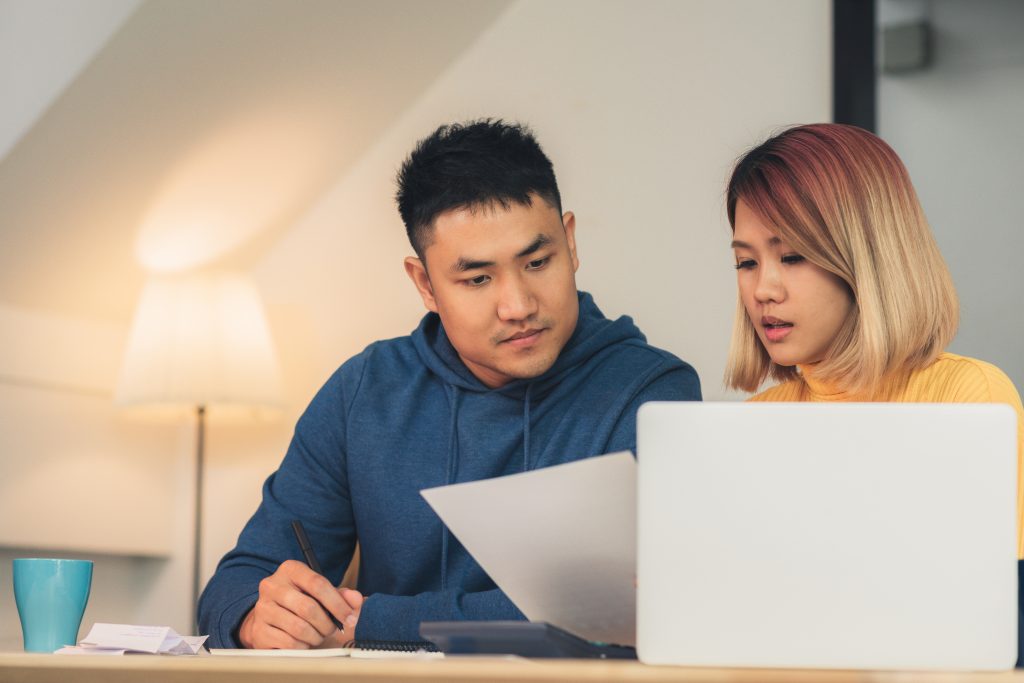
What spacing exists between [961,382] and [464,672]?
857 mm

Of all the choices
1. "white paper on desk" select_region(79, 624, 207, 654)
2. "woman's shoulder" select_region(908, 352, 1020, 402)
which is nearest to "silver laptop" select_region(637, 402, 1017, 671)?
"white paper on desk" select_region(79, 624, 207, 654)

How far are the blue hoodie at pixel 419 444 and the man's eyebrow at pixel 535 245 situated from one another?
0.18 metres

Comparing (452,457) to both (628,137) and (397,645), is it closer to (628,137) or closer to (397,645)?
(397,645)

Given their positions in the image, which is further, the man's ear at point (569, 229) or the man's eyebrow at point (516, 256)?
the man's ear at point (569, 229)

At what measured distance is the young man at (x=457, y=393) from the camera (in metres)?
1.64

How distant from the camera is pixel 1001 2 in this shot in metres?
2.10

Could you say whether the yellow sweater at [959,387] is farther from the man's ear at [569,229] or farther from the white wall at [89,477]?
the white wall at [89,477]

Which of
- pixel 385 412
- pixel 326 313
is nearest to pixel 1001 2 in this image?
pixel 385 412

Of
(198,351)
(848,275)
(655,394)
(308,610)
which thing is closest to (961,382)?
(848,275)

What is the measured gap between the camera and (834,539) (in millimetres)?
702

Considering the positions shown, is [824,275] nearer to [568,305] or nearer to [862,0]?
[568,305]

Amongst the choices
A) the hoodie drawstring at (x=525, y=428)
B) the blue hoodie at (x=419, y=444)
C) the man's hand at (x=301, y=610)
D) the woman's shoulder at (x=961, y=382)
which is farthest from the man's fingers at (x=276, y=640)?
the woman's shoulder at (x=961, y=382)

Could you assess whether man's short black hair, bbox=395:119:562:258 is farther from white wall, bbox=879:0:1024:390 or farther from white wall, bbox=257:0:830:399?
white wall, bbox=879:0:1024:390

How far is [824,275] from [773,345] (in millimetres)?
106
